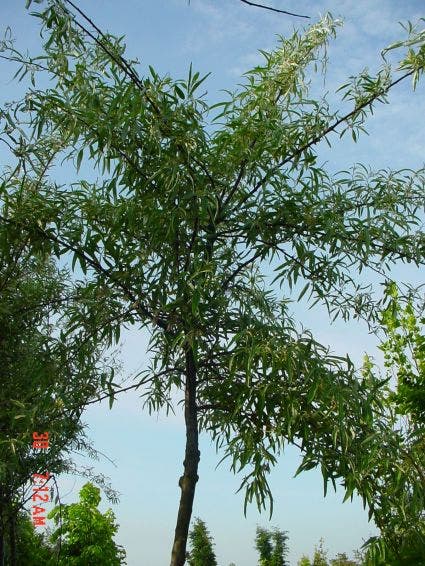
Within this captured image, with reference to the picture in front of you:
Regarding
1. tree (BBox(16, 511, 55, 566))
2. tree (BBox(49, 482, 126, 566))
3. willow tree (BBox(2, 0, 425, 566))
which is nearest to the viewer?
willow tree (BBox(2, 0, 425, 566))

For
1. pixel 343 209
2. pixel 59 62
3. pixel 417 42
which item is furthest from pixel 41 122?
pixel 417 42

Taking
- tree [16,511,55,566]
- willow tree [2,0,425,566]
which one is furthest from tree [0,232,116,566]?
tree [16,511,55,566]

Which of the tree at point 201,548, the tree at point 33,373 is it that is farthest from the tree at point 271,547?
the tree at point 33,373

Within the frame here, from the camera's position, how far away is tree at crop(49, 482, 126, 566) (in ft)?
30.3

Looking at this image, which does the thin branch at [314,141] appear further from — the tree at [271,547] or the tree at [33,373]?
the tree at [271,547]

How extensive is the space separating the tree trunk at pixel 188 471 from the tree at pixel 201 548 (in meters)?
7.95

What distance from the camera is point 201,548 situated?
1062 cm

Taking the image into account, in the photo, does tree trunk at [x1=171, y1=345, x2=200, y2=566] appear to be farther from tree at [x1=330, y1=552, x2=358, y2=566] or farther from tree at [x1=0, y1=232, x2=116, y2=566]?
tree at [x1=330, y1=552, x2=358, y2=566]

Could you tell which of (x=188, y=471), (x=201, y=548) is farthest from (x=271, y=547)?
(x=188, y=471)

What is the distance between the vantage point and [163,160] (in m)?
3.30

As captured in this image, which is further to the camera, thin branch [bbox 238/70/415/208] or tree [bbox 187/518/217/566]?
tree [bbox 187/518/217/566]

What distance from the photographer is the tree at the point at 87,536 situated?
364 inches

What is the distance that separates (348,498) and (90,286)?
5.60ft

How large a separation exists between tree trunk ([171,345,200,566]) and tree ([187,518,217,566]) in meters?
7.95
